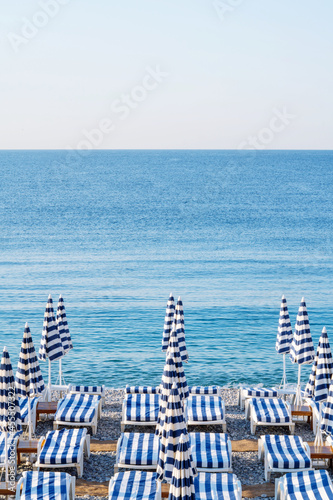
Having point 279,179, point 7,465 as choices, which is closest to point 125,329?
point 7,465

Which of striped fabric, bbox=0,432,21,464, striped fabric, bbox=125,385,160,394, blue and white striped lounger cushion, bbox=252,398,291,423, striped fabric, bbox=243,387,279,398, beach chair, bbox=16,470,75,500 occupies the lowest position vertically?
beach chair, bbox=16,470,75,500

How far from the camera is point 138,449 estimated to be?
477 inches

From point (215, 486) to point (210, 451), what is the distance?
4.54 ft

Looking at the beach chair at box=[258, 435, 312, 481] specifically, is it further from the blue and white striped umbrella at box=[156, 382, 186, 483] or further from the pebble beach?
the blue and white striped umbrella at box=[156, 382, 186, 483]

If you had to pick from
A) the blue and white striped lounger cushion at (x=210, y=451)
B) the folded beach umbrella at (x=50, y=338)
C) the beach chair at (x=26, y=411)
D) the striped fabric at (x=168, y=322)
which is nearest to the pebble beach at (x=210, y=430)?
the beach chair at (x=26, y=411)

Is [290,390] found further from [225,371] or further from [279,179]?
[279,179]

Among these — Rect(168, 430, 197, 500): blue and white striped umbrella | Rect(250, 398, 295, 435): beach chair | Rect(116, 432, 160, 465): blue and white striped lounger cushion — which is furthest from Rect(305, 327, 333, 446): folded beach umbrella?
Rect(168, 430, 197, 500): blue and white striped umbrella

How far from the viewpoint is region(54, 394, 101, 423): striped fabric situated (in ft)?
46.0

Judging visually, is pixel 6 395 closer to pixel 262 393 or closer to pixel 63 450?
pixel 63 450

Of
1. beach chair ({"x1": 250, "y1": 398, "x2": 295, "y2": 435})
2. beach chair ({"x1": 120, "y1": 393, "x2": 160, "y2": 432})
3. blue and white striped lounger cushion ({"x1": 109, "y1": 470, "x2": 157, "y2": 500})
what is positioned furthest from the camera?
beach chair ({"x1": 120, "y1": 393, "x2": 160, "y2": 432})

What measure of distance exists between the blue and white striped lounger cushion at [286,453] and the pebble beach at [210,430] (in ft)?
1.74

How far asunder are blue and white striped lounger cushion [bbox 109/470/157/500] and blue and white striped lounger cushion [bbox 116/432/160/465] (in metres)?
0.69

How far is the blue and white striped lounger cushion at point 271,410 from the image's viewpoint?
549 inches

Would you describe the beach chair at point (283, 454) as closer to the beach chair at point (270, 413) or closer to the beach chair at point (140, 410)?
the beach chair at point (270, 413)
